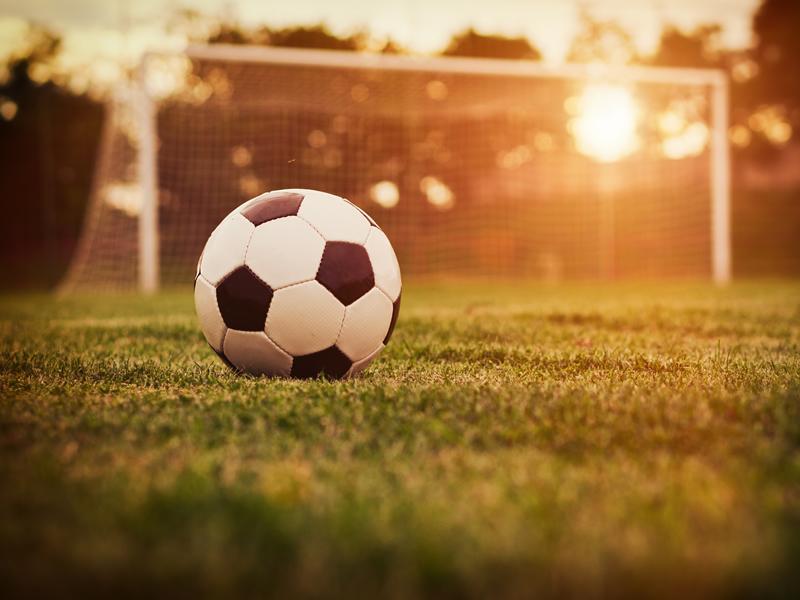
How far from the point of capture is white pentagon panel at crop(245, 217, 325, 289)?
9.32 feet

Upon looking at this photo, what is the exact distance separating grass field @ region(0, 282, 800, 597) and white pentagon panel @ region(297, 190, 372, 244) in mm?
529

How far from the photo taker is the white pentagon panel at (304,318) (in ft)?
9.29

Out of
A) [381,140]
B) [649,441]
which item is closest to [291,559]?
[649,441]

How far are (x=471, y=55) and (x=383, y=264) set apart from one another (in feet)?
57.8

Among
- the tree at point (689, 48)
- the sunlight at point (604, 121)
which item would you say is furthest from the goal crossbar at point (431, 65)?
the tree at point (689, 48)

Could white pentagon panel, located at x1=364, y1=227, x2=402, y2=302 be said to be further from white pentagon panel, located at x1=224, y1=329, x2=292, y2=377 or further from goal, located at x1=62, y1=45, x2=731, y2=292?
goal, located at x1=62, y1=45, x2=731, y2=292

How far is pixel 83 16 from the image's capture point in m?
15.5

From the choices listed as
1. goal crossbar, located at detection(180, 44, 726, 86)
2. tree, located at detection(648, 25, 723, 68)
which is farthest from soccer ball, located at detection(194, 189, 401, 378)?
tree, located at detection(648, 25, 723, 68)

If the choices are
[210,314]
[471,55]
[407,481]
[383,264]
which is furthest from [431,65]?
[407,481]

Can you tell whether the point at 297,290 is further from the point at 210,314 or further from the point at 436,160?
the point at 436,160

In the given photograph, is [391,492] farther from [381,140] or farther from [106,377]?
[381,140]

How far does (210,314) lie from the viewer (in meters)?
3.01

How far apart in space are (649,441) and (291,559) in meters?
1.02

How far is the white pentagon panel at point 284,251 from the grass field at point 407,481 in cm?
37
